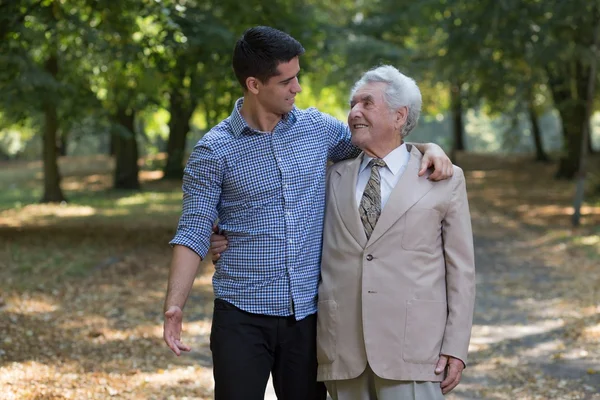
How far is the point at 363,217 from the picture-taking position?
3578 millimetres

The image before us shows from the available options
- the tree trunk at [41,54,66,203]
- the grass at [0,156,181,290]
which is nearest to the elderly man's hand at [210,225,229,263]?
the grass at [0,156,181,290]

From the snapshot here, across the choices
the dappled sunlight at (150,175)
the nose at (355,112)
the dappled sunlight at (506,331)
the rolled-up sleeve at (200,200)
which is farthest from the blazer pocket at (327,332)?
the dappled sunlight at (150,175)

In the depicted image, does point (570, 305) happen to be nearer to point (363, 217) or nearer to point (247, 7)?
point (247, 7)

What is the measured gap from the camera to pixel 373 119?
3.59 m

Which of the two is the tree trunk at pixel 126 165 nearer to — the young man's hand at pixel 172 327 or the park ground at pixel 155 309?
the park ground at pixel 155 309

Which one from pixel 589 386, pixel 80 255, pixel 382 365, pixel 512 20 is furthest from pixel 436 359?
pixel 512 20

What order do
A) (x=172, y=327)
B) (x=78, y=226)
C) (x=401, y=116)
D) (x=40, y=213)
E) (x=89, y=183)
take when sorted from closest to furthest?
(x=172, y=327), (x=401, y=116), (x=78, y=226), (x=40, y=213), (x=89, y=183)

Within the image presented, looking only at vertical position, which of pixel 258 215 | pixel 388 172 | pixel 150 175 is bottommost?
pixel 150 175

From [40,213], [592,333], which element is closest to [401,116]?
[592,333]

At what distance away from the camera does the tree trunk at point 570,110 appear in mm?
20859

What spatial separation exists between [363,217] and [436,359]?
24.6 inches

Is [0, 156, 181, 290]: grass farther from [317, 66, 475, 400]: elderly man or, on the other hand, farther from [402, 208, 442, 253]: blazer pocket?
[402, 208, 442, 253]: blazer pocket

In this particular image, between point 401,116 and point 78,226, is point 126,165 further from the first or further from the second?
point 401,116

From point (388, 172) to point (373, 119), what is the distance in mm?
233
